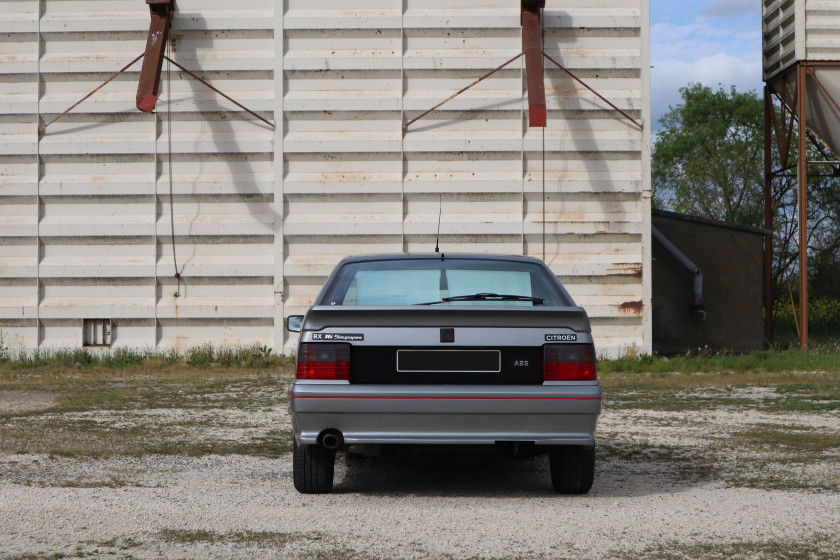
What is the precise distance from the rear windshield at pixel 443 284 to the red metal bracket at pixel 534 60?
7.88 m

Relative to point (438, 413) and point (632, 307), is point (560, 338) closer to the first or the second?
point (438, 413)

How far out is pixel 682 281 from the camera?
53.1ft

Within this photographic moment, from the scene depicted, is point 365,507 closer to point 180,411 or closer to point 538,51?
point 180,411

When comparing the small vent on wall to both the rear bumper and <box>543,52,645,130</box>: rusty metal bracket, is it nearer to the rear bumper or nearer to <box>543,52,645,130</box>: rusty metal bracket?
<box>543,52,645,130</box>: rusty metal bracket

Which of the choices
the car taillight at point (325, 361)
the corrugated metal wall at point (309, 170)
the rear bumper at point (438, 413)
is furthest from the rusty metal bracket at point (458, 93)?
the rear bumper at point (438, 413)

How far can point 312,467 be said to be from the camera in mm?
5402

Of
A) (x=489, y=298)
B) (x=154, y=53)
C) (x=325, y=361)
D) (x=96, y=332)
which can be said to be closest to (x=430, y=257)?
(x=489, y=298)

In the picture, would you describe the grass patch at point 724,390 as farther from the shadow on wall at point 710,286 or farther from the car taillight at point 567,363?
the car taillight at point 567,363

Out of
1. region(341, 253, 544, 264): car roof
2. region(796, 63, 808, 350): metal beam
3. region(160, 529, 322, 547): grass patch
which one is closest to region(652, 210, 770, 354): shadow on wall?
region(796, 63, 808, 350): metal beam

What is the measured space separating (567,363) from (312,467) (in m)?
1.51

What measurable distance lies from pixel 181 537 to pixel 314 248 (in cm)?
1031

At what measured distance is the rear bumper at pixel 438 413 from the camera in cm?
504

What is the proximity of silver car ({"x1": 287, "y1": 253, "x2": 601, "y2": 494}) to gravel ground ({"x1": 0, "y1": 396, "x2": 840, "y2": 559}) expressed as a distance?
15.6 inches

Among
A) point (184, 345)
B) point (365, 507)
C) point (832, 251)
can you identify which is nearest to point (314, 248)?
point (184, 345)
